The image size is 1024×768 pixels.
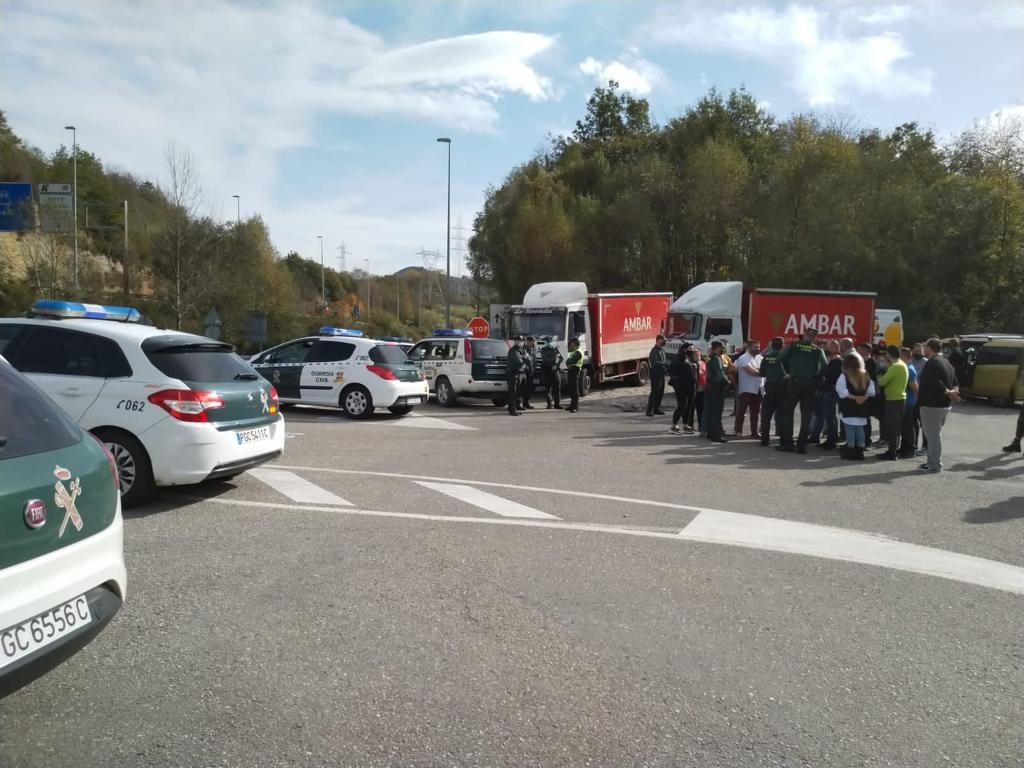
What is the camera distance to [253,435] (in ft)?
24.8

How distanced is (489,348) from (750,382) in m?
7.45

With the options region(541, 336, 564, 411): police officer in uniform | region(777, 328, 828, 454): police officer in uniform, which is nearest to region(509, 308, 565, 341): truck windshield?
region(541, 336, 564, 411): police officer in uniform

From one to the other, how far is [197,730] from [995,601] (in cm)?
486

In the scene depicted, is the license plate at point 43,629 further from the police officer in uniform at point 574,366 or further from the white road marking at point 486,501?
the police officer in uniform at point 574,366

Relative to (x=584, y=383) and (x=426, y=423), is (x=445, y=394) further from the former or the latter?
(x=584, y=383)

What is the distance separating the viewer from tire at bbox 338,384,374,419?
51.2 ft

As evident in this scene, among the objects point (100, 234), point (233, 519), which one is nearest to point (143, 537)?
point (233, 519)

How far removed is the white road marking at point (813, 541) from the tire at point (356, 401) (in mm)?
7942

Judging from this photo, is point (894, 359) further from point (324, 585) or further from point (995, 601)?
point (324, 585)

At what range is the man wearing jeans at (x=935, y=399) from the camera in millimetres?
10461

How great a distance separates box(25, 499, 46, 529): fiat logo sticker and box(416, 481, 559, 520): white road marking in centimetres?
465

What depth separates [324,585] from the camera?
5.13m

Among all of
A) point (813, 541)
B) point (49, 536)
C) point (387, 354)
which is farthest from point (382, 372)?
point (49, 536)

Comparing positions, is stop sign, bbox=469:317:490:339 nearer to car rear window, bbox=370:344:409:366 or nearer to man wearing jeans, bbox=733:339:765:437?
car rear window, bbox=370:344:409:366
